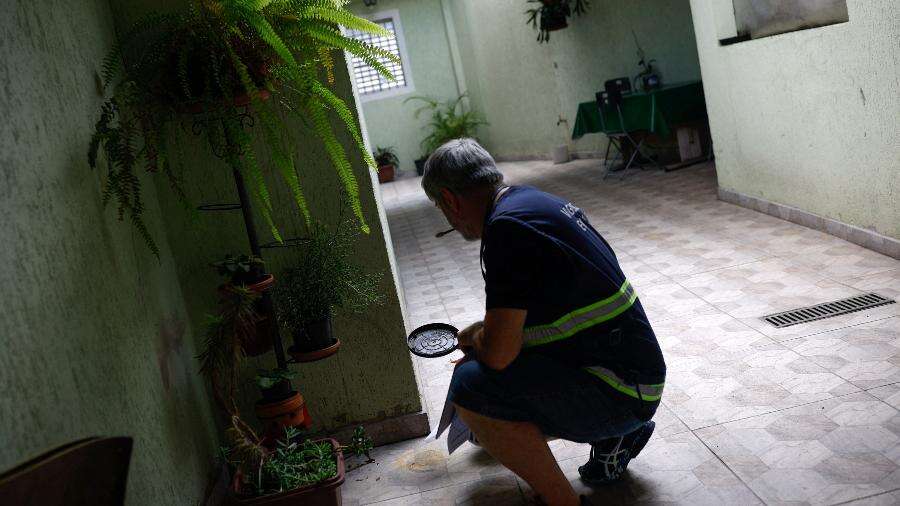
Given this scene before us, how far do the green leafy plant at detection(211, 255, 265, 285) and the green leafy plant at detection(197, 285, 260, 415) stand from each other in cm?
10

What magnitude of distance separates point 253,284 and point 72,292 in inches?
32.8

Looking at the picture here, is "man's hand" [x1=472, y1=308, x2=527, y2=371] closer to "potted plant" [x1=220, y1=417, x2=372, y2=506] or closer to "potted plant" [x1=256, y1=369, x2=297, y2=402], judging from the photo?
"potted plant" [x1=220, y1=417, x2=372, y2=506]

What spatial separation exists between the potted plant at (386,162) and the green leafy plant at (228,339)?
11.8 meters

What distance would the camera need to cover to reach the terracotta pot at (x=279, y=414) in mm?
2906

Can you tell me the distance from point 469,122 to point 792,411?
12.1 meters

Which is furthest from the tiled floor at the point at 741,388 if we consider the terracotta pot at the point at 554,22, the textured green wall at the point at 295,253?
the terracotta pot at the point at 554,22

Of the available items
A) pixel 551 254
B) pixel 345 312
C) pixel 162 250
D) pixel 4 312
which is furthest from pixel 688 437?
pixel 4 312

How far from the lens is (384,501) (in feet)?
9.48

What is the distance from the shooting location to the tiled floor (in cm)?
254

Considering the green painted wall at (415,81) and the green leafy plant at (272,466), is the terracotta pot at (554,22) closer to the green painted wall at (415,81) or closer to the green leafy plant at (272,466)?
the green painted wall at (415,81)

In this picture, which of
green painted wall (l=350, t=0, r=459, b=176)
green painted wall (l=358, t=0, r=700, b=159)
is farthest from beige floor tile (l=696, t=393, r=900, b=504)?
green painted wall (l=350, t=0, r=459, b=176)

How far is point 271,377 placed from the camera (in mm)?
2885

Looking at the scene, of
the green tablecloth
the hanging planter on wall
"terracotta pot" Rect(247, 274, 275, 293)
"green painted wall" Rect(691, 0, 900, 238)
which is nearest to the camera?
"terracotta pot" Rect(247, 274, 275, 293)

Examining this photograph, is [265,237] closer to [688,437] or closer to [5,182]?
[5,182]
